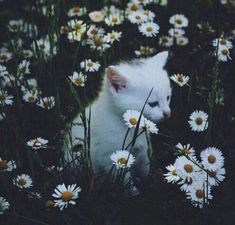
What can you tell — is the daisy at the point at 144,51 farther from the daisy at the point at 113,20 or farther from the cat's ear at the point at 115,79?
the cat's ear at the point at 115,79

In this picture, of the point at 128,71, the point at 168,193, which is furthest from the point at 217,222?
the point at 128,71

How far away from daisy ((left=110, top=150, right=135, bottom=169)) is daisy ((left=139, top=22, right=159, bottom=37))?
0.87 meters

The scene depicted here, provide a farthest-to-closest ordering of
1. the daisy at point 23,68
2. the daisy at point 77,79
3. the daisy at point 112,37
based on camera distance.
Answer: the daisy at point 112,37 < the daisy at point 23,68 < the daisy at point 77,79

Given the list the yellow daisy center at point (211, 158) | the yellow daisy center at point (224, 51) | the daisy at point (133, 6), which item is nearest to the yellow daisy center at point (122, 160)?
the yellow daisy center at point (211, 158)

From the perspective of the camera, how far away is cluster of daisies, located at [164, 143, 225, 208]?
6.09ft

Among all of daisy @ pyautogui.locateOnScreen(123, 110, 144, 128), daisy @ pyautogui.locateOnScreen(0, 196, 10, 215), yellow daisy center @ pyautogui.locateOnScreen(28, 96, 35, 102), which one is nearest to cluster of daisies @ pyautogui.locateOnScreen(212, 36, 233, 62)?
daisy @ pyautogui.locateOnScreen(123, 110, 144, 128)

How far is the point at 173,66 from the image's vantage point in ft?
8.96

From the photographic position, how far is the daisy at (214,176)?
1.88m

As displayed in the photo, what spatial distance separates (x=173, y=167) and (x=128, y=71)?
0.42m

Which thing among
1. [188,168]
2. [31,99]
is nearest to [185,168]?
[188,168]

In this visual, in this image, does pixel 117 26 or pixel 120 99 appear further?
pixel 117 26

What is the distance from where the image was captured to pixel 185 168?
6.29ft

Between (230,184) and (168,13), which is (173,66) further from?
(230,184)

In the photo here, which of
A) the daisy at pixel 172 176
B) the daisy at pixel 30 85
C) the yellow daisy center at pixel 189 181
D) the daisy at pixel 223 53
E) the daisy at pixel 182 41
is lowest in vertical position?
the yellow daisy center at pixel 189 181
